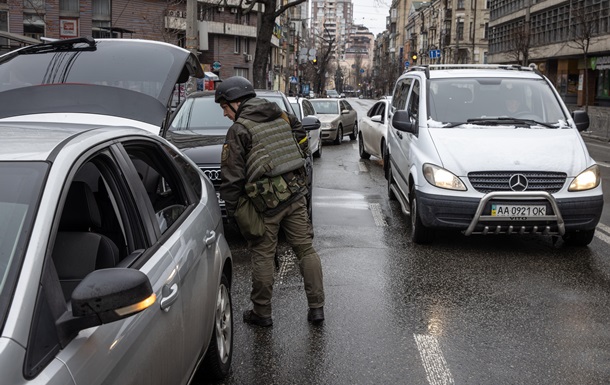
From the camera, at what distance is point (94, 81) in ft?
19.7

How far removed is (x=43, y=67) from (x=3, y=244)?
4.20m

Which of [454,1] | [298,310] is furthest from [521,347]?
[454,1]

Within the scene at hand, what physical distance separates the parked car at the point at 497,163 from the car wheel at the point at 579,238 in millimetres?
11

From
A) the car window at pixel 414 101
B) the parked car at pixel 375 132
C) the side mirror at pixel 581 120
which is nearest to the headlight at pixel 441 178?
the car window at pixel 414 101

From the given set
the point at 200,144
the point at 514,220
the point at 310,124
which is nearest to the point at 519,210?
the point at 514,220

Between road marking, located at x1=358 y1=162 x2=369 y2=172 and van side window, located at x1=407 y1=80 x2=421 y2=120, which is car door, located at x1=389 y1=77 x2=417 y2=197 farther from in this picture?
road marking, located at x1=358 y1=162 x2=369 y2=172

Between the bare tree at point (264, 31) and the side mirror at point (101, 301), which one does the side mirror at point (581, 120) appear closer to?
the side mirror at point (101, 301)

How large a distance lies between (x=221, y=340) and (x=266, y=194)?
114 centimetres

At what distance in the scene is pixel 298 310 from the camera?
18.7ft

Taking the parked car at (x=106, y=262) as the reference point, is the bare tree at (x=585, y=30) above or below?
above

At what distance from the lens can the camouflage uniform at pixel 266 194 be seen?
4.88m

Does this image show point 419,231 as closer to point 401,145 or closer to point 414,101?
point 401,145

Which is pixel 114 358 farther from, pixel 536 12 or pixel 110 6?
pixel 536 12

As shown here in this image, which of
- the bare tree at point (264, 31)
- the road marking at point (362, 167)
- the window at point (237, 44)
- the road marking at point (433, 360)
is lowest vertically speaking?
the road marking at point (433, 360)
